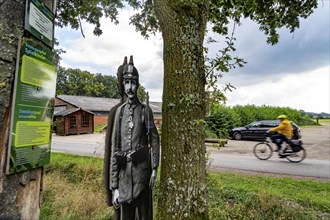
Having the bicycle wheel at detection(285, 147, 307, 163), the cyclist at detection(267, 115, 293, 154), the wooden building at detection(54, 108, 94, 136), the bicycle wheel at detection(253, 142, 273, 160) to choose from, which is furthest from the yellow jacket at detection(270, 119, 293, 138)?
the wooden building at detection(54, 108, 94, 136)

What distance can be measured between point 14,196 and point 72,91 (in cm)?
5387

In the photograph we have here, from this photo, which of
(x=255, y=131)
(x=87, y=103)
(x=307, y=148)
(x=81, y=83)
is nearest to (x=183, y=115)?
(x=307, y=148)

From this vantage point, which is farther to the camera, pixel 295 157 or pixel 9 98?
pixel 295 157

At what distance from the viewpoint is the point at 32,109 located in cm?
98

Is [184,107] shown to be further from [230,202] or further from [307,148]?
[307,148]

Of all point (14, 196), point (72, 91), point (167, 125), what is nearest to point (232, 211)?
point (167, 125)

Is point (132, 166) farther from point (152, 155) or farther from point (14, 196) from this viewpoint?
point (14, 196)

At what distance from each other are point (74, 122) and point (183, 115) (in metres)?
26.3

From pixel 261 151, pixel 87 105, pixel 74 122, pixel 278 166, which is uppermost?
pixel 87 105

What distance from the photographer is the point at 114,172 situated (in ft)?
7.87

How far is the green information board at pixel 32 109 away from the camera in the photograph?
90cm

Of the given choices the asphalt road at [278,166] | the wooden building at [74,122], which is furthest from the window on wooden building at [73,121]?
the asphalt road at [278,166]

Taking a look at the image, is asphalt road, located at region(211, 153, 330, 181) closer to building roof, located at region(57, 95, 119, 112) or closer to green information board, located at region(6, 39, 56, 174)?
green information board, located at region(6, 39, 56, 174)

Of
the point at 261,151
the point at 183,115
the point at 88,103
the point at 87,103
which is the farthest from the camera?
the point at 88,103
